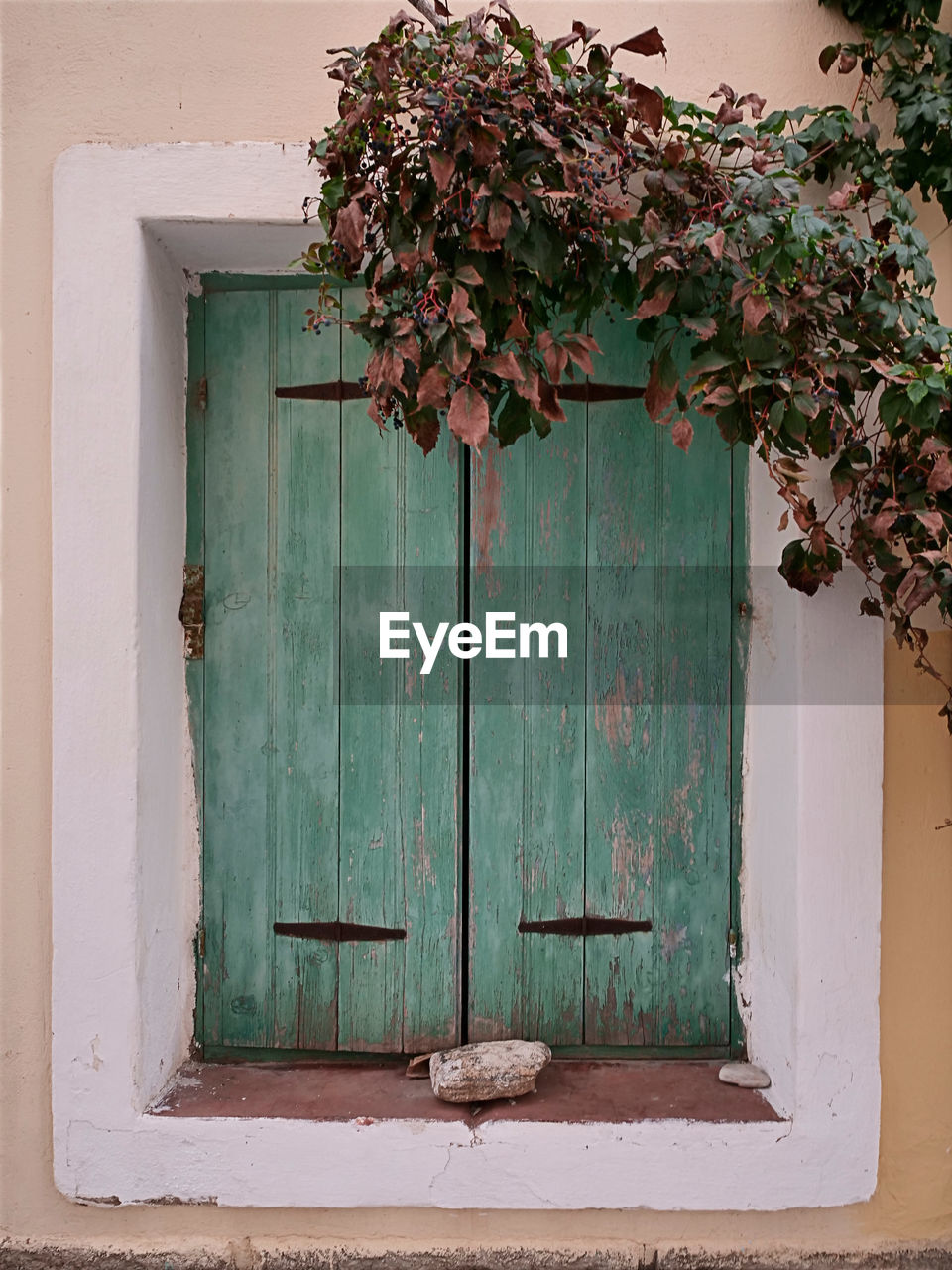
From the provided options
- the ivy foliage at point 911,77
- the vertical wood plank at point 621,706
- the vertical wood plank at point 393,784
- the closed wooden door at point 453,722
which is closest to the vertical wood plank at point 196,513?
the closed wooden door at point 453,722

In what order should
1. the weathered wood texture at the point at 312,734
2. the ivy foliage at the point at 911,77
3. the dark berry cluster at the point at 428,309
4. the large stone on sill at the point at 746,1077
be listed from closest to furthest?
the dark berry cluster at the point at 428,309 < the ivy foliage at the point at 911,77 < the large stone on sill at the point at 746,1077 < the weathered wood texture at the point at 312,734

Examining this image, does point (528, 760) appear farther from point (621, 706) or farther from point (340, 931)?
point (340, 931)

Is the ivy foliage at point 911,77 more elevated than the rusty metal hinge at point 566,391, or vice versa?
the ivy foliage at point 911,77

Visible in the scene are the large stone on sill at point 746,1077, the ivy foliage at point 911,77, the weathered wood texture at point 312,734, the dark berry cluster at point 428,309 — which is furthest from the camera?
the weathered wood texture at point 312,734

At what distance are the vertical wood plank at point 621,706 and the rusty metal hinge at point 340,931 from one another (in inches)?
18.0

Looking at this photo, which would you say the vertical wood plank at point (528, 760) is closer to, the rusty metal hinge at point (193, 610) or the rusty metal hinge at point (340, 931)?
the rusty metal hinge at point (340, 931)

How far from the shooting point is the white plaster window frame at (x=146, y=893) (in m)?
1.72

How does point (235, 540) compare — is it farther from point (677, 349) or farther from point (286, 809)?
point (677, 349)

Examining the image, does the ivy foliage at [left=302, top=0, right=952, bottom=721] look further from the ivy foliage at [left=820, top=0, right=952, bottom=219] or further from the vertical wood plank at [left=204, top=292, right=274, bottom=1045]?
the vertical wood plank at [left=204, top=292, right=274, bottom=1045]

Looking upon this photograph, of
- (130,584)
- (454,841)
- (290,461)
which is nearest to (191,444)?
(290,461)

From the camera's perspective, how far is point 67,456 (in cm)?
175

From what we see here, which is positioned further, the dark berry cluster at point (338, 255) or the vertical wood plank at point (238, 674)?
the vertical wood plank at point (238, 674)

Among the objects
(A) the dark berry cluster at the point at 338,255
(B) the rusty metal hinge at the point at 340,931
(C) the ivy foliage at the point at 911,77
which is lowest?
(B) the rusty metal hinge at the point at 340,931

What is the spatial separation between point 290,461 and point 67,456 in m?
0.46
